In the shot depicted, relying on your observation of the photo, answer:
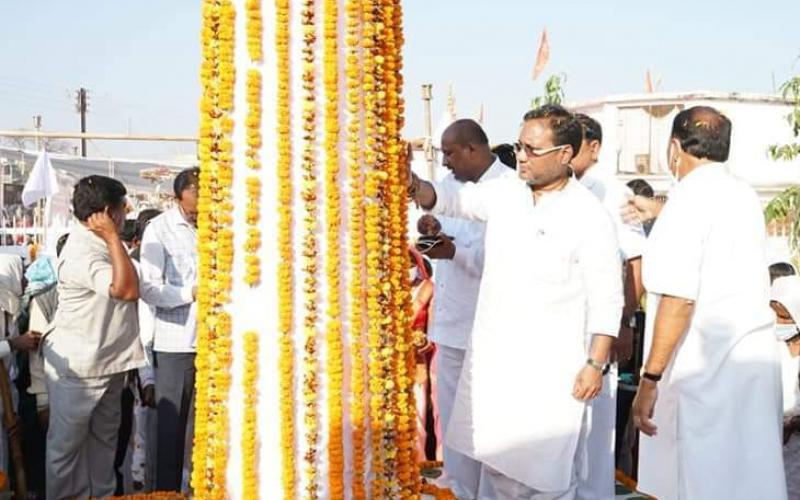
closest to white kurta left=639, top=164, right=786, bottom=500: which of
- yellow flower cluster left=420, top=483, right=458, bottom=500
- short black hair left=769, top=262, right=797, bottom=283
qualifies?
yellow flower cluster left=420, top=483, right=458, bottom=500

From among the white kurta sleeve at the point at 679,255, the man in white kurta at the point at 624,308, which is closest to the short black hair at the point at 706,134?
the white kurta sleeve at the point at 679,255

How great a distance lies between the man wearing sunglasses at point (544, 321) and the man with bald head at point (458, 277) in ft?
1.97

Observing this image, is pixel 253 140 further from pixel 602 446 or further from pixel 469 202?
pixel 602 446

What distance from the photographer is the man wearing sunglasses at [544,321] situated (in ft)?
10.9

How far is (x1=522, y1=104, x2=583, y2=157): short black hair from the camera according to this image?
3.41 metres

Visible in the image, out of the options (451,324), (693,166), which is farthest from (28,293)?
(693,166)

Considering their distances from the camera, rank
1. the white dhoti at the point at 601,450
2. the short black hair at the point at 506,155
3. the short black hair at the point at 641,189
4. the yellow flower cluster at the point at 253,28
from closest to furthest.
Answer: the yellow flower cluster at the point at 253,28 < the white dhoti at the point at 601,450 < the short black hair at the point at 506,155 < the short black hair at the point at 641,189

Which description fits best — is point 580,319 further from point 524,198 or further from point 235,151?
point 235,151

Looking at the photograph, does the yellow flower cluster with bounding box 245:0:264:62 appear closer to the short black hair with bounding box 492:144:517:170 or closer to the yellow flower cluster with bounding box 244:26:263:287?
the yellow flower cluster with bounding box 244:26:263:287

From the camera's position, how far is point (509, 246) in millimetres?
3486

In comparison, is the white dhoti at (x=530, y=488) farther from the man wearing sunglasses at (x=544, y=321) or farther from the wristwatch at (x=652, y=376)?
the wristwatch at (x=652, y=376)

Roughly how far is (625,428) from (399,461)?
343cm

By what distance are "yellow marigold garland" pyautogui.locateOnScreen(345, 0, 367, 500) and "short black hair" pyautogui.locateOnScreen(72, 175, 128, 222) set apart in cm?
236

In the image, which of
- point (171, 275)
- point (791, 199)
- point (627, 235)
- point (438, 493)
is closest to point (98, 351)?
point (171, 275)
